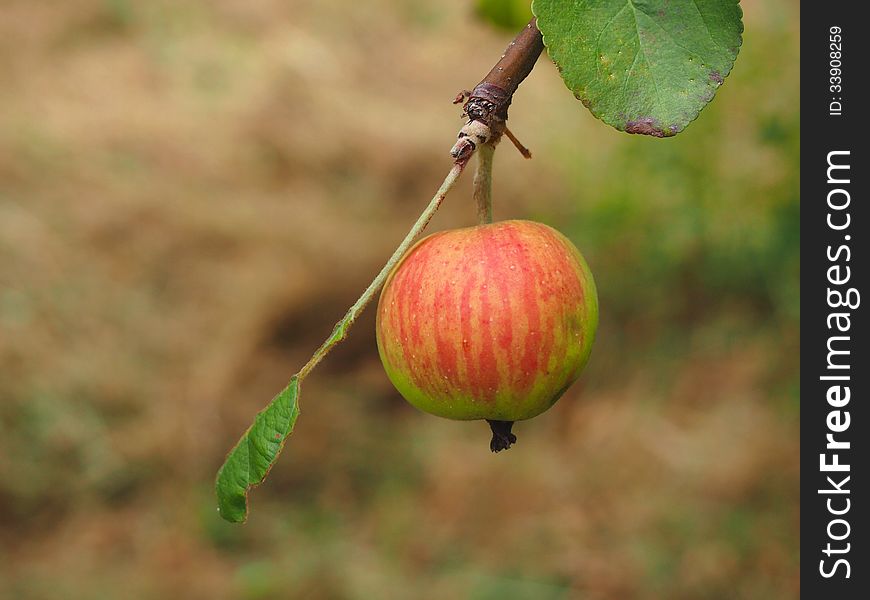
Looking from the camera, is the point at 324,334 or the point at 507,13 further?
the point at 324,334

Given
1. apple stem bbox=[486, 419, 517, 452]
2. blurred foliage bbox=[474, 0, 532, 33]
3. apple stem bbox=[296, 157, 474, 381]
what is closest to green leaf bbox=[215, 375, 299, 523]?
apple stem bbox=[296, 157, 474, 381]

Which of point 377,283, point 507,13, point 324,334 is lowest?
point 324,334

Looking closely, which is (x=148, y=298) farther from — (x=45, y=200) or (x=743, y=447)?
(x=743, y=447)

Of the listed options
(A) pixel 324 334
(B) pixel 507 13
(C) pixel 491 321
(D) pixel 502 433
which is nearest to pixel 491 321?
(C) pixel 491 321

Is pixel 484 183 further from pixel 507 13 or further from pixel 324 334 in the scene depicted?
pixel 324 334

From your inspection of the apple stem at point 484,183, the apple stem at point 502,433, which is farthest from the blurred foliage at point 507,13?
the apple stem at point 502,433

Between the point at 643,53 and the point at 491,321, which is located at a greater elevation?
the point at 643,53

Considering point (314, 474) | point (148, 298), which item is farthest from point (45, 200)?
point (314, 474)
